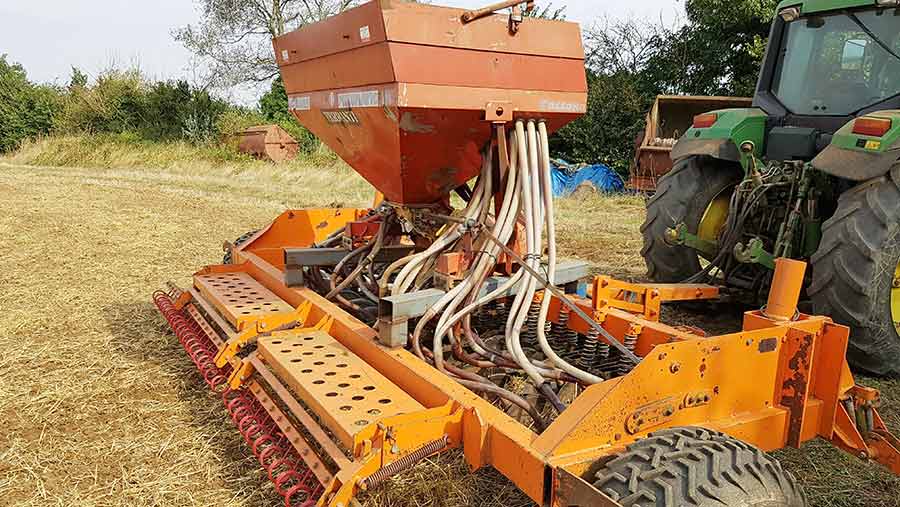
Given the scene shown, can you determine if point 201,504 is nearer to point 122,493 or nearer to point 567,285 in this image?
point 122,493

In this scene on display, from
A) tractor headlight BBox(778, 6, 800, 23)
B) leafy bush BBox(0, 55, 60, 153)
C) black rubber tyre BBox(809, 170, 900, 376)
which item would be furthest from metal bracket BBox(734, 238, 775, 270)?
leafy bush BBox(0, 55, 60, 153)

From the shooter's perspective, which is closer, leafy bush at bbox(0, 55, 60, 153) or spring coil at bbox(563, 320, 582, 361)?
spring coil at bbox(563, 320, 582, 361)

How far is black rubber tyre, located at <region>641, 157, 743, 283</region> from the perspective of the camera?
448cm

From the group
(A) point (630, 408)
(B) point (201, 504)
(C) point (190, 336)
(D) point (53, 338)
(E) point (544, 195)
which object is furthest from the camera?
(D) point (53, 338)

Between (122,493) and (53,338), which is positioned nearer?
(122,493)

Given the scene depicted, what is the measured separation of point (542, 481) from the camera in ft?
5.94

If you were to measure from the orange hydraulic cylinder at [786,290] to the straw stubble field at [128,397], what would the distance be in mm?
786

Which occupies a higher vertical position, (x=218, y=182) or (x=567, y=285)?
(x=567, y=285)

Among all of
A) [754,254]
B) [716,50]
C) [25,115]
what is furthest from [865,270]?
[25,115]

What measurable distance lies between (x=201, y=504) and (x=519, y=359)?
1.24m

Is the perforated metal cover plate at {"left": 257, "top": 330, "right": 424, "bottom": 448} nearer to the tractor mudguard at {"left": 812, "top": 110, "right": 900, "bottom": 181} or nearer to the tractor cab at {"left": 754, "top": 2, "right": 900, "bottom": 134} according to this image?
the tractor mudguard at {"left": 812, "top": 110, "right": 900, "bottom": 181}

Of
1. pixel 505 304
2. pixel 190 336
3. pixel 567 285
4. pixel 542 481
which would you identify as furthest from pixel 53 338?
pixel 542 481

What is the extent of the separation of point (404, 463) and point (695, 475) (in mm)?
780

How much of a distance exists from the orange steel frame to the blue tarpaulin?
9.60 meters
